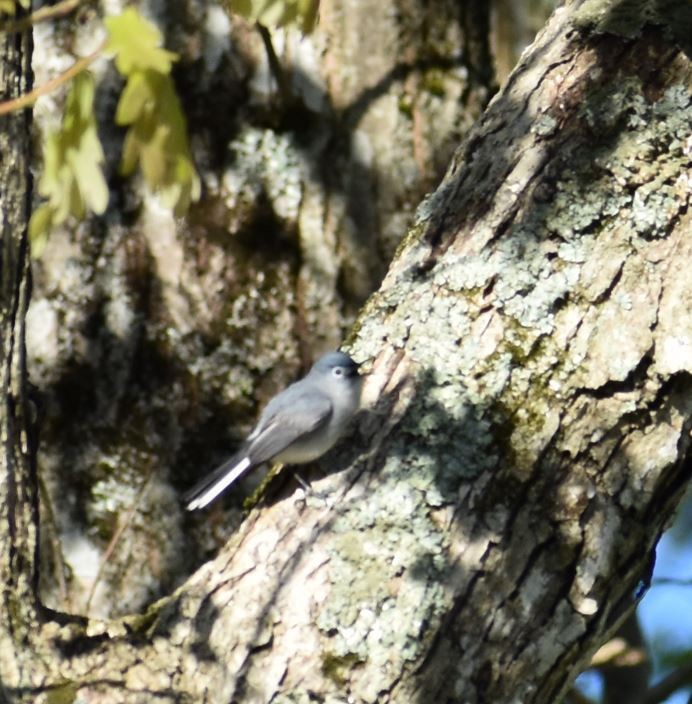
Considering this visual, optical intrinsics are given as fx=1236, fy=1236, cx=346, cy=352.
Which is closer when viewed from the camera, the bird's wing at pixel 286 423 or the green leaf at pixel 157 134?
the green leaf at pixel 157 134

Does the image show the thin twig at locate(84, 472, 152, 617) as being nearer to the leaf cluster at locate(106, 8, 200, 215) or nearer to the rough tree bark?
the rough tree bark

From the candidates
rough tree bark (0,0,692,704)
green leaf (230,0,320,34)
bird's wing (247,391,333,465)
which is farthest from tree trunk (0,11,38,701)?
bird's wing (247,391,333,465)

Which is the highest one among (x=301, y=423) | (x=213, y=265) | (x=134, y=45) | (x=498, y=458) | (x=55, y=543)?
(x=213, y=265)

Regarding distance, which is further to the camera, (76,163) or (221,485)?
(221,485)

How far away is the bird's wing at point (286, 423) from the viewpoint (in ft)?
9.29

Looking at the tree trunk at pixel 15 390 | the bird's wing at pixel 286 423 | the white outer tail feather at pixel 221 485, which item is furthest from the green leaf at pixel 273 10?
the white outer tail feather at pixel 221 485

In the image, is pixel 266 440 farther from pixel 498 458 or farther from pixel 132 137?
pixel 132 137

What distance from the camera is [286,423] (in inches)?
116

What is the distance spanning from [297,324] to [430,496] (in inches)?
41.5

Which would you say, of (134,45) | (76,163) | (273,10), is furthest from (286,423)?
(134,45)

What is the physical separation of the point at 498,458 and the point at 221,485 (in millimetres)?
855

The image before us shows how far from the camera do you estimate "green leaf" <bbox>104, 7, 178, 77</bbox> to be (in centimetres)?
152

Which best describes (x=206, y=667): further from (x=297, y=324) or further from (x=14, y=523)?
(x=297, y=324)

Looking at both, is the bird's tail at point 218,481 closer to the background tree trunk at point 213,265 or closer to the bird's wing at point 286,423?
the bird's wing at point 286,423
